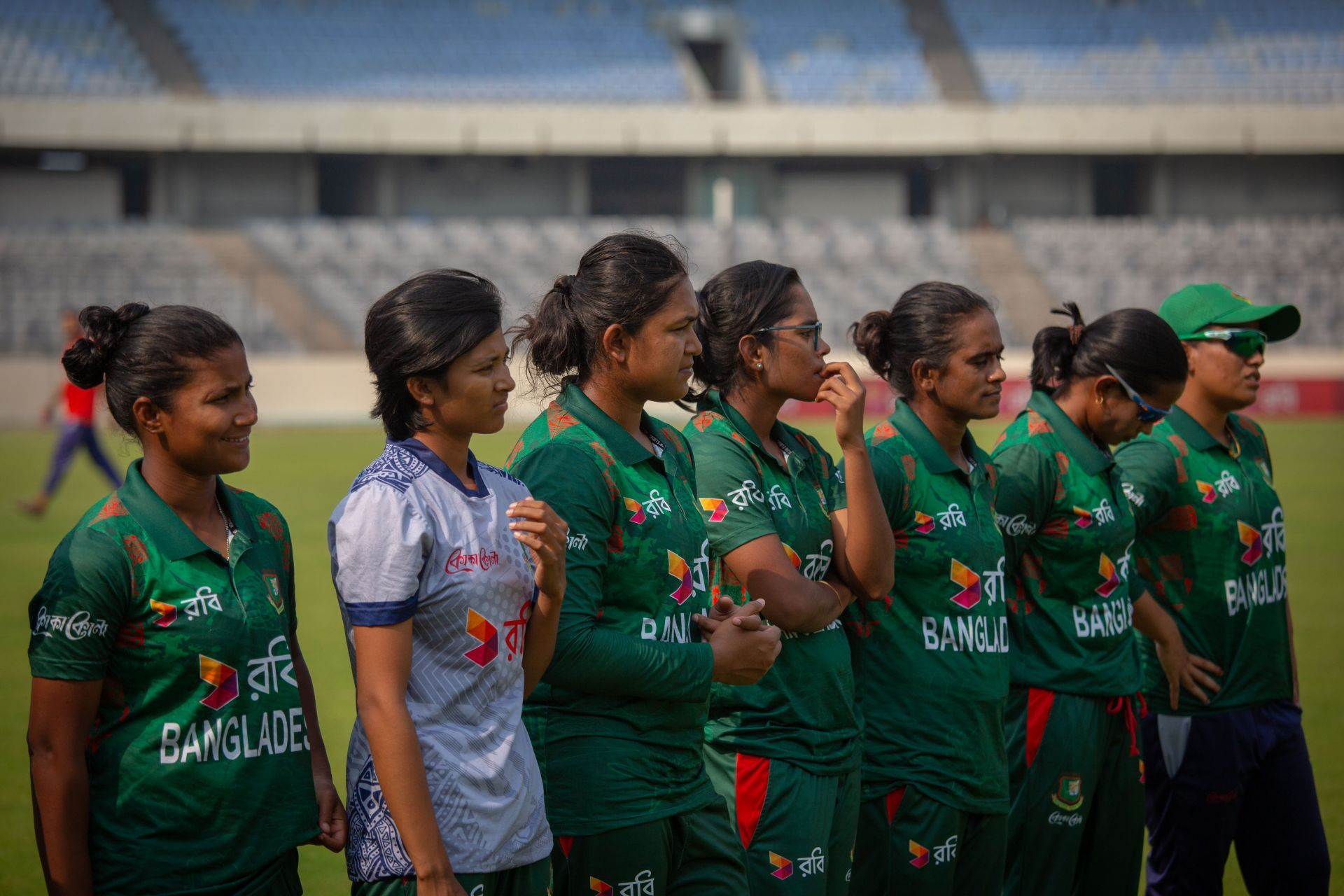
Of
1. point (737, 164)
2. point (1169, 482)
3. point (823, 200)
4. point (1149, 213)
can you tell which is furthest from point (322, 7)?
point (1169, 482)

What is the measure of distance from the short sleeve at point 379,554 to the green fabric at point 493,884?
0.50 m

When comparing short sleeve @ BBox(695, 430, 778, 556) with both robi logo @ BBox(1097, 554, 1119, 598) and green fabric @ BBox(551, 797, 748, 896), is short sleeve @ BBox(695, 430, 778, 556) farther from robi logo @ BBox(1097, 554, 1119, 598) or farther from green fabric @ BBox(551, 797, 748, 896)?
robi logo @ BBox(1097, 554, 1119, 598)

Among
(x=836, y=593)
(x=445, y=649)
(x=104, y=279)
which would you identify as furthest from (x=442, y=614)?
(x=104, y=279)

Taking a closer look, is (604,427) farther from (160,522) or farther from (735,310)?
(160,522)

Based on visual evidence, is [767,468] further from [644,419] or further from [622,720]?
[622,720]

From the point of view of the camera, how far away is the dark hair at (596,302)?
3.02 metres

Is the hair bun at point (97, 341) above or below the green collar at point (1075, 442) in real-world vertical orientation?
above

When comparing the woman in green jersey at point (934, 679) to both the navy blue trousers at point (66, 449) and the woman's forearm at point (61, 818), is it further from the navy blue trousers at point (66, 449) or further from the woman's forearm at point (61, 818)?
the navy blue trousers at point (66, 449)

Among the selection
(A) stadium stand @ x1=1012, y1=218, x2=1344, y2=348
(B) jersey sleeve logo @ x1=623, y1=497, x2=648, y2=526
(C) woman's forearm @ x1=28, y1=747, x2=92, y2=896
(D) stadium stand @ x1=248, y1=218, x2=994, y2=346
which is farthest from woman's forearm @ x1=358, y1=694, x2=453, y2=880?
(A) stadium stand @ x1=1012, y1=218, x2=1344, y2=348

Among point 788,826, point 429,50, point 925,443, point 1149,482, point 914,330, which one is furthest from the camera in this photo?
point 429,50

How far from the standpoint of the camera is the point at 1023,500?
392cm

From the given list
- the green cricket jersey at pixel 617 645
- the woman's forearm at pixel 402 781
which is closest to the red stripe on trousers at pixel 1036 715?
the green cricket jersey at pixel 617 645

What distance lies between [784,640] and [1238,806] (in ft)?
6.47

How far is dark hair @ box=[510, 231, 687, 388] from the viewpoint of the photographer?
9.91 ft
